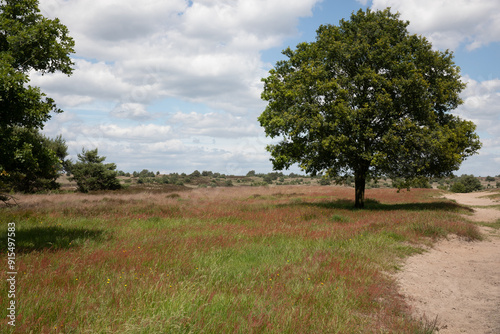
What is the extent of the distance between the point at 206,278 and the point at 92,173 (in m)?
38.0

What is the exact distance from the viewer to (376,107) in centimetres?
2166

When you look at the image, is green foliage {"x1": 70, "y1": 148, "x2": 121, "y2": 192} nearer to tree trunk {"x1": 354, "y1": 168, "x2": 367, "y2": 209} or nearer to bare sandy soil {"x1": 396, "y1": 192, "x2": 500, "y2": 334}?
tree trunk {"x1": 354, "y1": 168, "x2": 367, "y2": 209}

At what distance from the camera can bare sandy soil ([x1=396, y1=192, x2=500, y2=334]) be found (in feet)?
20.3

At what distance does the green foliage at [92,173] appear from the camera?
38938 millimetres

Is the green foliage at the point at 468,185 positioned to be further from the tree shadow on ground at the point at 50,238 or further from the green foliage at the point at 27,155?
the green foliage at the point at 27,155

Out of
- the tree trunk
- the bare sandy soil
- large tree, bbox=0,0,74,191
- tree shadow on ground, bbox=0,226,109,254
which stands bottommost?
the bare sandy soil

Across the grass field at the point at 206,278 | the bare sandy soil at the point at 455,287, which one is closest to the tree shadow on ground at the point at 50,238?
the grass field at the point at 206,278

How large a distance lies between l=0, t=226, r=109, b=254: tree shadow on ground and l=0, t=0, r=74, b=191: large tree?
2.23 metres

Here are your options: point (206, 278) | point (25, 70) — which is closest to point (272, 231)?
point (206, 278)

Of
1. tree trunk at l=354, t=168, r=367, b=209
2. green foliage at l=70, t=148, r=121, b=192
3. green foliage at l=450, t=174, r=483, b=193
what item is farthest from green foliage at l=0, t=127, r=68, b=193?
green foliage at l=450, t=174, r=483, b=193

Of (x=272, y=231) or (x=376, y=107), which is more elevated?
(x=376, y=107)

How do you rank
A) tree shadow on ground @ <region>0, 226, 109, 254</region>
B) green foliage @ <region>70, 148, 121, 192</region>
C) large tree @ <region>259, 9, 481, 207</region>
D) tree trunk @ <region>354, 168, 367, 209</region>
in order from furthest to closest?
green foliage @ <region>70, 148, 121, 192</region> → tree trunk @ <region>354, 168, 367, 209</region> → large tree @ <region>259, 9, 481, 207</region> → tree shadow on ground @ <region>0, 226, 109, 254</region>

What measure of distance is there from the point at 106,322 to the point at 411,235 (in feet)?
41.0

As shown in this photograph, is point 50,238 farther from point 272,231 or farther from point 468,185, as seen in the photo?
point 468,185
